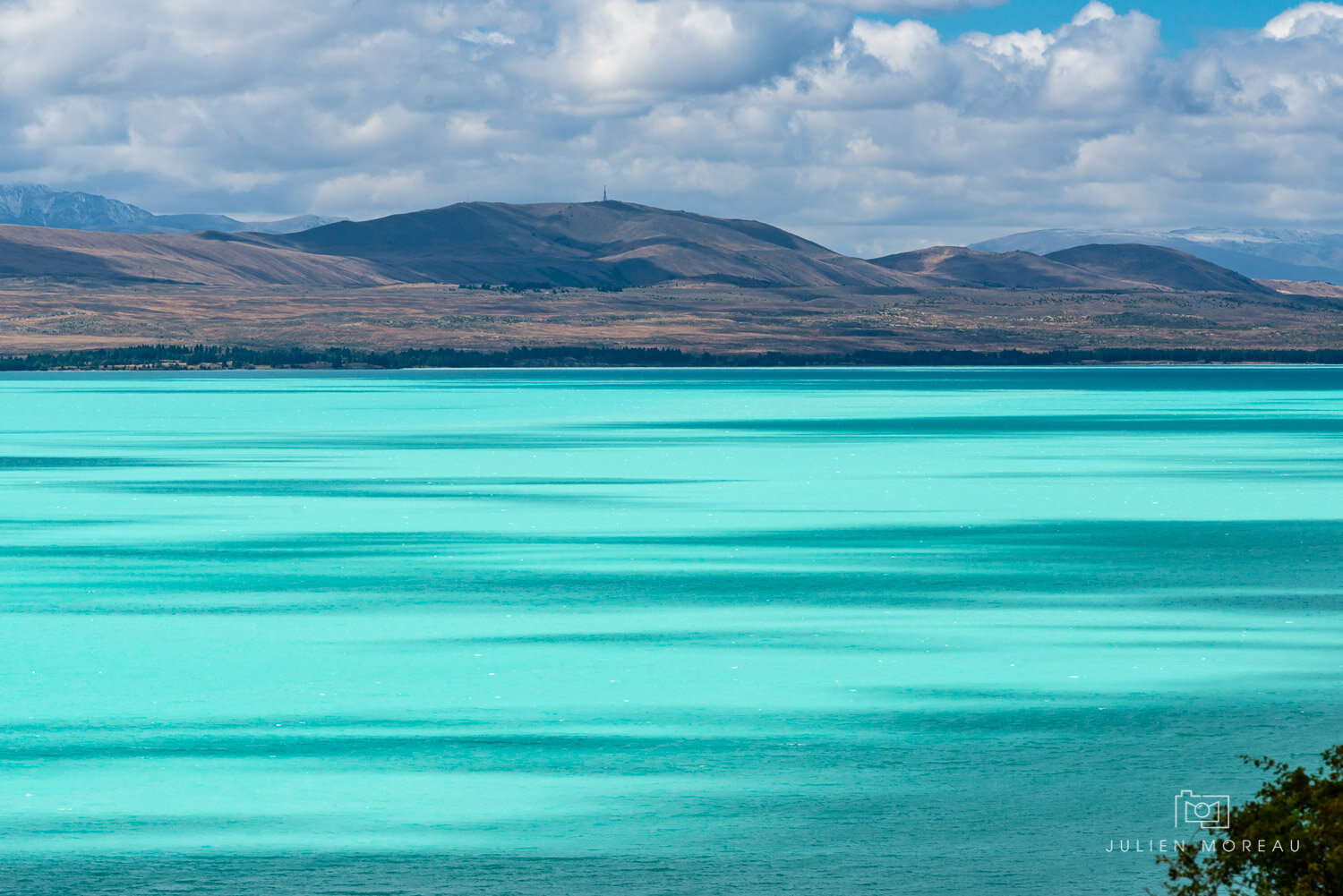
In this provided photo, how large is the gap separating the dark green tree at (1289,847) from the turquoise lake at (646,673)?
2.44m

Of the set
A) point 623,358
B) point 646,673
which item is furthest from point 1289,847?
point 623,358

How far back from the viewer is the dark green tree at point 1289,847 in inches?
333

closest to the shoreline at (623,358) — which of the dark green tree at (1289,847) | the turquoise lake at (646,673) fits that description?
the turquoise lake at (646,673)

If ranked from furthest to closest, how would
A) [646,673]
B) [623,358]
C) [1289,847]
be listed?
1. [623,358]
2. [646,673]
3. [1289,847]

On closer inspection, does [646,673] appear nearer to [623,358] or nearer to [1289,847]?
[1289,847]

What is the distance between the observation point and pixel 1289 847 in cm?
880

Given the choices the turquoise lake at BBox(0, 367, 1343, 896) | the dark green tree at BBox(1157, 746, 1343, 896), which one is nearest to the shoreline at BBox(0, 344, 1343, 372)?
the turquoise lake at BBox(0, 367, 1343, 896)

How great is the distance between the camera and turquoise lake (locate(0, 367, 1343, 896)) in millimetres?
12289

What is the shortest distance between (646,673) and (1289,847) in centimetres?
969

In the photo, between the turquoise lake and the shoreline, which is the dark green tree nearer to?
the turquoise lake

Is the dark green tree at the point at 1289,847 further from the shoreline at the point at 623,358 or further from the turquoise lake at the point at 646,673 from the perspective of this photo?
the shoreline at the point at 623,358

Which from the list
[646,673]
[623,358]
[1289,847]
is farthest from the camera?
[623,358]

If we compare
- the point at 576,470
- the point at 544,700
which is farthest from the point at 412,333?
the point at 544,700

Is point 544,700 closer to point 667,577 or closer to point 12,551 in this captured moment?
point 667,577
